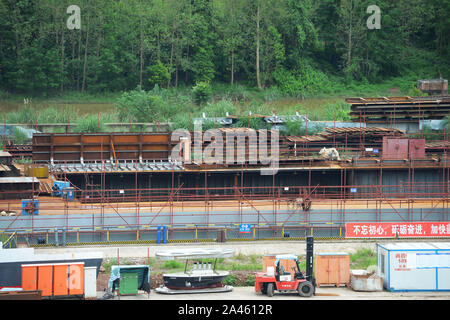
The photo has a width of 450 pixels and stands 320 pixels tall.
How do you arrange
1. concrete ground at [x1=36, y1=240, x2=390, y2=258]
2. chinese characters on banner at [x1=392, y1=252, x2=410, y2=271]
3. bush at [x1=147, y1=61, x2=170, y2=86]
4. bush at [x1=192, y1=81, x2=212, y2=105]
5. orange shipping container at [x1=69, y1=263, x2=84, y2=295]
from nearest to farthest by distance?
orange shipping container at [x1=69, y1=263, x2=84, y2=295], chinese characters on banner at [x1=392, y1=252, x2=410, y2=271], concrete ground at [x1=36, y1=240, x2=390, y2=258], bush at [x1=192, y1=81, x2=212, y2=105], bush at [x1=147, y1=61, x2=170, y2=86]

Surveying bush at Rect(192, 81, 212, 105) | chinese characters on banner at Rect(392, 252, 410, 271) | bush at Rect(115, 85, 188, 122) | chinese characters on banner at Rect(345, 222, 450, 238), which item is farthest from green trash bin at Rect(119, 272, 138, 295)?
bush at Rect(192, 81, 212, 105)

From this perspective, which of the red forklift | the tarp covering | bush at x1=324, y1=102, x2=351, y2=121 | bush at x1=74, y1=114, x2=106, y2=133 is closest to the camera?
the tarp covering

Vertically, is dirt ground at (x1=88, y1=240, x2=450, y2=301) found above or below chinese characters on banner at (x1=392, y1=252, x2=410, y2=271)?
below

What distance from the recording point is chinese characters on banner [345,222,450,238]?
122 feet

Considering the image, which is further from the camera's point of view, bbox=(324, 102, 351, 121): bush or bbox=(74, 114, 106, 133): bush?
bbox=(324, 102, 351, 121): bush

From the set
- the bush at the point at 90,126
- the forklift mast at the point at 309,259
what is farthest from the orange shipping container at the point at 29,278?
the bush at the point at 90,126

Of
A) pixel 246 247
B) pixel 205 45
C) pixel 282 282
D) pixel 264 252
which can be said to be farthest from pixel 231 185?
pixel 205 45

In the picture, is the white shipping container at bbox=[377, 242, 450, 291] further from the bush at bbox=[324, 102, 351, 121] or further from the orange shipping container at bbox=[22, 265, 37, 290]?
the bush at bbox=[324, 102, 351, 121]

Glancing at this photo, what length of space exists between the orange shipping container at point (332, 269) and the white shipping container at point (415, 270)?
1.49 m

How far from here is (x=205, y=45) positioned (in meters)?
70.7

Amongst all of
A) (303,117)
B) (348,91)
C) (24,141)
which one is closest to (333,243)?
(303,117)

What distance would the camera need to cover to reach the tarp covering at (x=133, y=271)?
27675 millimetres

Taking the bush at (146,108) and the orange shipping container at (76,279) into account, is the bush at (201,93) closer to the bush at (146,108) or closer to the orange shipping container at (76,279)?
the bush at (146,108)

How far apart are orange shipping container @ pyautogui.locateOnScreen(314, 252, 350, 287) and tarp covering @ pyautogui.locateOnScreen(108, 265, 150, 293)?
6.50 meters
